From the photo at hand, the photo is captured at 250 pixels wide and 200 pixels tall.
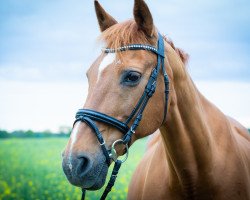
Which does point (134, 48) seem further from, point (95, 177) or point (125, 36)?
point (95, 177)

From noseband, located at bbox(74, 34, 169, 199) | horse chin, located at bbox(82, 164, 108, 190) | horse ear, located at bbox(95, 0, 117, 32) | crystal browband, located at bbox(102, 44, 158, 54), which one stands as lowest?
horse chin, located at bbox(82, 164, 108, 190)

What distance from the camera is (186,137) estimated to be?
134 inches

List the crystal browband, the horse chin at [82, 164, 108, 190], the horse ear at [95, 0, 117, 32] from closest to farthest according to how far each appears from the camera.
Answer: the horse chin at [82, 164, 108, 190] < the crystal browband < the horse ear at [95, 0, 117, 32]

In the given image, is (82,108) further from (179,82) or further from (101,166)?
(179,82)

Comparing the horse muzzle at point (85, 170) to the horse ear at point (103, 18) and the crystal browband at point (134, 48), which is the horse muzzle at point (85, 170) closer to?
the crystal browband at point (134, 48)

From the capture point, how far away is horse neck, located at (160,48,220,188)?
132 inches

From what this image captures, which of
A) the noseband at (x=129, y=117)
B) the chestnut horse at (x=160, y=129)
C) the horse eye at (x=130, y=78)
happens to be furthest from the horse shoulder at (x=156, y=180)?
the horse eye at (x=130, y=78)

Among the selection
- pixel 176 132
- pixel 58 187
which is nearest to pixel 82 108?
pixel 176 132

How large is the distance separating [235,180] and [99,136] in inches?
62.5

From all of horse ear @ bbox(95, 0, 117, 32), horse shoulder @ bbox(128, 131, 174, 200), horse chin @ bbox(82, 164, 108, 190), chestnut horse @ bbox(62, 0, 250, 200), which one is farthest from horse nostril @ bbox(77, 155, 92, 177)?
horse ear @ bbox(95, 0, 117, 32)

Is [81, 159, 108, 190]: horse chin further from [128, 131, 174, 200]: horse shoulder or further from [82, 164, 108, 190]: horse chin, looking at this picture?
[128, 131, 174, 200]: horse shoulder

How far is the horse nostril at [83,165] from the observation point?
8.59 feet

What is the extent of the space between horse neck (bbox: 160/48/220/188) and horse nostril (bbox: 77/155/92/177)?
3.33ft

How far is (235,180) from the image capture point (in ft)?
11.3
